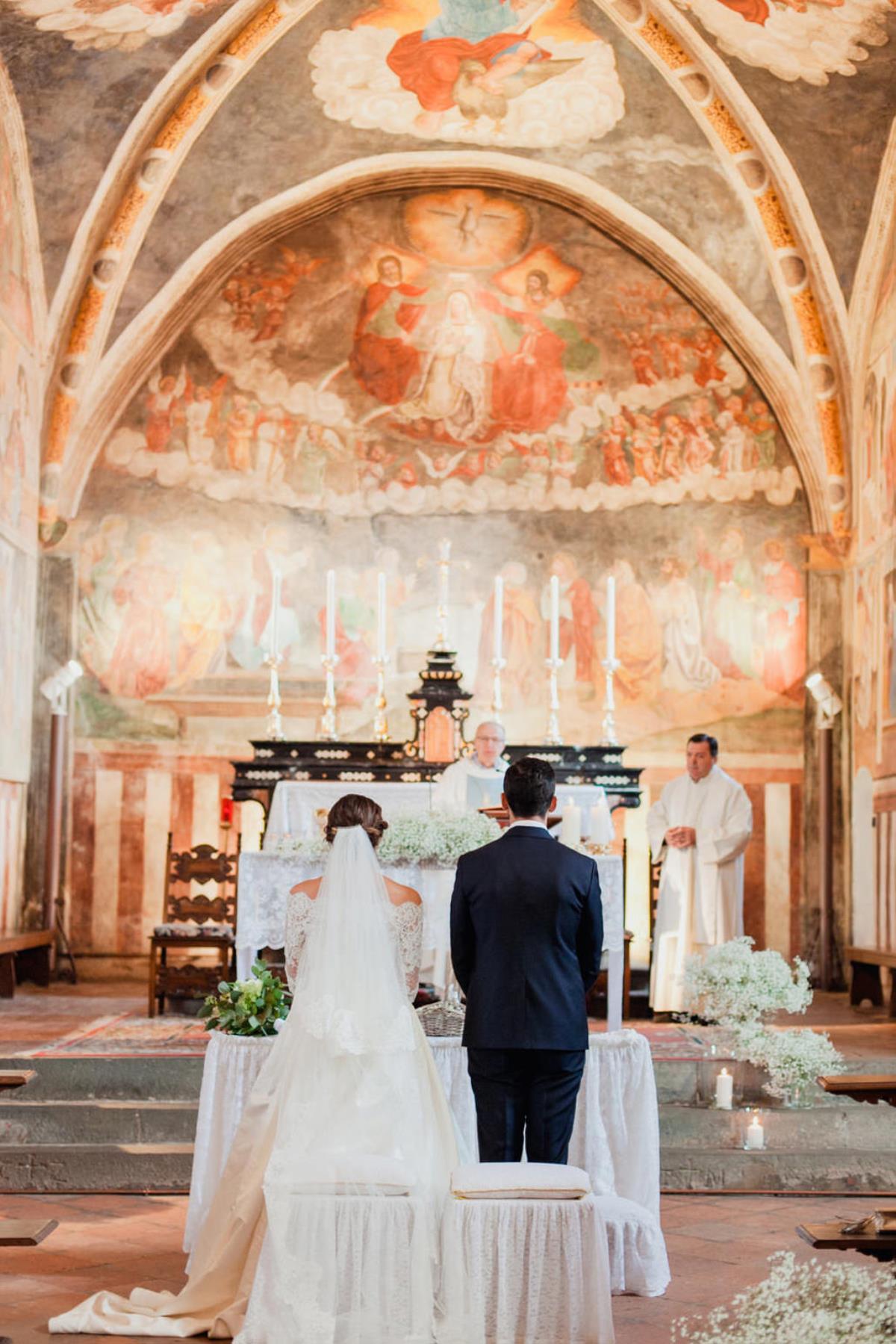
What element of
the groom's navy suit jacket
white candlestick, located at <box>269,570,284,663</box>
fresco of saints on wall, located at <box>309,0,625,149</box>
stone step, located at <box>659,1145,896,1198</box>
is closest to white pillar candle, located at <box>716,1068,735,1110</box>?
stone step, located at <box>659,1145,896,1198</box>

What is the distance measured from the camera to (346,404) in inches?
579

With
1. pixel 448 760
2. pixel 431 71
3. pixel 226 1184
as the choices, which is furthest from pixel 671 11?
pixel 226 1184

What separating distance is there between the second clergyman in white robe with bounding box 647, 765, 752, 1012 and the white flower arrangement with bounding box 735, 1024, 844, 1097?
2.52 meters

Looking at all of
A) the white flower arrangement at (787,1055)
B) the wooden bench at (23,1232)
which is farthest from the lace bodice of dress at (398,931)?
the white flower arrangement at (787,1055)

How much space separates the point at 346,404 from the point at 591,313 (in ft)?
7.58

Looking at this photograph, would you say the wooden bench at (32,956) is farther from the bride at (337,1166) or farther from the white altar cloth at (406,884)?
the bride at (337,1166)

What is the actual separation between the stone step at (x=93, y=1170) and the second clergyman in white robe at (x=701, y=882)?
4143 millimetres

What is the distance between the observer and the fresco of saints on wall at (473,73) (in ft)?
39.6

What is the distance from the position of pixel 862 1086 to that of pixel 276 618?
793 centimetres

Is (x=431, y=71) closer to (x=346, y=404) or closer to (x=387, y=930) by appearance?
(x=346, y=404)

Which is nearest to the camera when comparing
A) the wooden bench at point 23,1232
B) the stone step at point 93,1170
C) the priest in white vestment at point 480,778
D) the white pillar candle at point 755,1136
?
the wooden bench at point 23,1232

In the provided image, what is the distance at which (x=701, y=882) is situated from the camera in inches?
425

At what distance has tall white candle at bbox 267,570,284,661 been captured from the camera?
40.1 feet

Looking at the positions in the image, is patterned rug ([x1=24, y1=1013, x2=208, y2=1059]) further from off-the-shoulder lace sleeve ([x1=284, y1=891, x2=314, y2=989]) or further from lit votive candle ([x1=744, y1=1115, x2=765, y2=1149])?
off-the-shoulder lace sleeve ([x1=284, y1=891, x2=314, y2=989])
